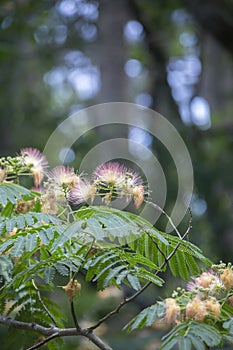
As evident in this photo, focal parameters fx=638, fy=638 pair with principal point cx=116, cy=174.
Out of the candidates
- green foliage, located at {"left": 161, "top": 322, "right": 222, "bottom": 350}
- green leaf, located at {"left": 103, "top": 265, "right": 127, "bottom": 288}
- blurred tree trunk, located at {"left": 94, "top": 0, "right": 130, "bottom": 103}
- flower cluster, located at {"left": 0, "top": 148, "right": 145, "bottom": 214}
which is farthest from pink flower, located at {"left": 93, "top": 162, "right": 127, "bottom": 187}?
blurred tree trunk, located at {"left": 94, "top": 0, "right": 130, "bottom": 103}

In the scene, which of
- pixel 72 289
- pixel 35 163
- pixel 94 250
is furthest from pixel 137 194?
pixel 35 163

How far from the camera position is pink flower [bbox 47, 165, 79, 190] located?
1.97m

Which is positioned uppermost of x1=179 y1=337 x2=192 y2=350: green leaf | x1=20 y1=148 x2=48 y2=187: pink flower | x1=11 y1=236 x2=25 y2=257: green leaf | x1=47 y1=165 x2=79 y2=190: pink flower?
x1=20 y1=148 x2=48 y2=187: pink flower

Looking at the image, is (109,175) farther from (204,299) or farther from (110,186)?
(204,299)

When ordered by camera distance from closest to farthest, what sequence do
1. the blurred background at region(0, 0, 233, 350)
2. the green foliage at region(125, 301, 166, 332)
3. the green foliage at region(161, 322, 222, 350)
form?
the green foliage at region(161, 322, 222, 350) → the green foliage at region(125, 301, 166, 332) → the blurred background at region(0, 0, 233, 350)

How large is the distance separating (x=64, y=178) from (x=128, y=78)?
7.55 metres

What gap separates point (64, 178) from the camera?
1.98m

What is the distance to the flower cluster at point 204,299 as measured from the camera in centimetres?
168

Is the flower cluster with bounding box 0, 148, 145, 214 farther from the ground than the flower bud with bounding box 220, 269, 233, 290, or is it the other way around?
the flower cluster with bounding box 0, 148, 145, 214

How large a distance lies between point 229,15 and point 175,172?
185cm

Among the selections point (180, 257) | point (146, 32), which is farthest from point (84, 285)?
point (180, 257)

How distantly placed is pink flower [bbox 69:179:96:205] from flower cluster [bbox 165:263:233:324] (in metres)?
0.41

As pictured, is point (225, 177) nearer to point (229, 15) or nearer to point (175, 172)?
point (175, 172)

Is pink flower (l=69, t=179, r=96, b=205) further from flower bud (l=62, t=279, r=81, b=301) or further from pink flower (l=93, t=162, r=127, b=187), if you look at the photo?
flower bud (l=62, t=279, r=81, b=301)
